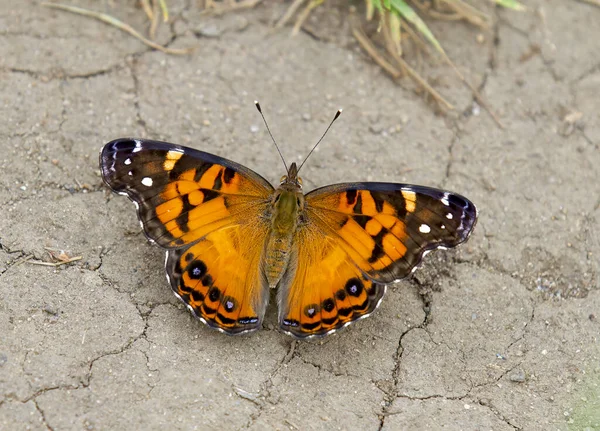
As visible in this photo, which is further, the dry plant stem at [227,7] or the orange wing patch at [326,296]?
the dry plant stem at [227,7]

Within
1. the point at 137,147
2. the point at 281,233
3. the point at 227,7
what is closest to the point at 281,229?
the point at 281,233


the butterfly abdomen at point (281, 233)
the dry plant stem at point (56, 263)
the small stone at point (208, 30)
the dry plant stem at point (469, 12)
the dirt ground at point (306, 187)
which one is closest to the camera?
the dirt ground at point (306, 187)

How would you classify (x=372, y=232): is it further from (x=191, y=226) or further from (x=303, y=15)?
(x=303, y=15)

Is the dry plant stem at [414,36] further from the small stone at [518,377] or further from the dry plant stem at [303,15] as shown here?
the small stone at [518,377]

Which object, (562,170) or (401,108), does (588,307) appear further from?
(401,108)

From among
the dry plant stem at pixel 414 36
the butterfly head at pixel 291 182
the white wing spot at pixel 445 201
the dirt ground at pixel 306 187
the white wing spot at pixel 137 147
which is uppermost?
the white wing spot at pixel 445 201

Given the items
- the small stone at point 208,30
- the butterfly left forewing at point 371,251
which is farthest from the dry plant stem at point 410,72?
the butterfly left forewing at point 371,251

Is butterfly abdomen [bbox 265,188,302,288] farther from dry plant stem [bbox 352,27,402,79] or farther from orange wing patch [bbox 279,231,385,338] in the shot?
dry plant stem [bbox 352,27,402,79]

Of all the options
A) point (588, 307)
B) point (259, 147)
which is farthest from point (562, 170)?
point (259, 147)
